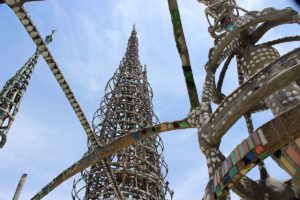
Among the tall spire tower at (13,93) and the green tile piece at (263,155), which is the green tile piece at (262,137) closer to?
the green tile piece at (263,155)

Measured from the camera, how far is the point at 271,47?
5.28m

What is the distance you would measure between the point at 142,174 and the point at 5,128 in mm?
8980

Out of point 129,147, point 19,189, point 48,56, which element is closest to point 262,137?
point 48,56

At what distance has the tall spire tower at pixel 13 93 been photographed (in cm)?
868

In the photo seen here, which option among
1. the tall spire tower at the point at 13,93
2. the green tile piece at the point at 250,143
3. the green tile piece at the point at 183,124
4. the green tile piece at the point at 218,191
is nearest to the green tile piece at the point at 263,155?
the green tile piece at the point at 250,143

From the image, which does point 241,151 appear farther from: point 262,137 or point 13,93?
point 13,93

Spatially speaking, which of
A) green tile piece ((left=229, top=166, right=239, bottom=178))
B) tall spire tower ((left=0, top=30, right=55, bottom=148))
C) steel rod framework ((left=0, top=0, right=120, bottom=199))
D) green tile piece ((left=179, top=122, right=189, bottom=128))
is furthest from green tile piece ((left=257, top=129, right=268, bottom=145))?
tall spire tower ((left=0, top=30, right=55, bottom=148))

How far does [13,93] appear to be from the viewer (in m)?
9.84

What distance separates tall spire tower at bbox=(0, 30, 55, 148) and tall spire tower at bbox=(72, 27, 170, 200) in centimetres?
452

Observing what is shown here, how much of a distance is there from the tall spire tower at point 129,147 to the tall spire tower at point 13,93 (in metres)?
4.52

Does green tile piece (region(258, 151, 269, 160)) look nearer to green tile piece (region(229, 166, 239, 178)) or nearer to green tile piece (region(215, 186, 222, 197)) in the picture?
green tile piece (region(229, 166, 239, 178))

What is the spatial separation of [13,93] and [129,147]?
8857 mm

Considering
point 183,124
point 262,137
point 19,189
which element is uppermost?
point 19,189

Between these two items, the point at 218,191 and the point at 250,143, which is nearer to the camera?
the point at 250,143
